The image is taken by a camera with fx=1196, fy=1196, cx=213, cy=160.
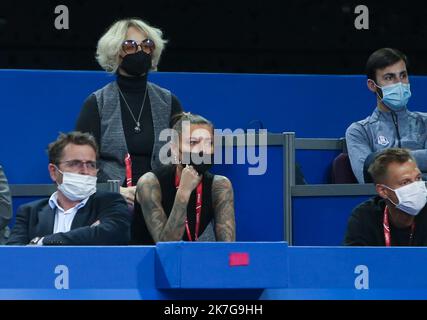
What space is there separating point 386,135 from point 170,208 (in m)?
1.23

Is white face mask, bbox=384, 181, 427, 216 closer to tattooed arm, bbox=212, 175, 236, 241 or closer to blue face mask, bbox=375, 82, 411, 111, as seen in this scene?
tattooed arm, bbox=212, 175, 236, 241

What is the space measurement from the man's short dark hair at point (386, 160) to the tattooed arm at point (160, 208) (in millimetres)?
664

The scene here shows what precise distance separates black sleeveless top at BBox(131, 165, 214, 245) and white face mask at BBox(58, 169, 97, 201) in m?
0.29

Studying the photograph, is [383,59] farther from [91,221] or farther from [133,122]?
[91,221]

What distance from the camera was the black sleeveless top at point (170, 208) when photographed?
14.6 ft

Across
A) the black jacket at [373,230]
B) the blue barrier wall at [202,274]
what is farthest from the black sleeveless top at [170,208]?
the blue barrier wall at [202,274]

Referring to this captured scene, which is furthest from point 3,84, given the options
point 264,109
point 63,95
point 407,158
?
point 407,158

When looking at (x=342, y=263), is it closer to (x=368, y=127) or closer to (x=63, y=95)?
(x=368, y=127)

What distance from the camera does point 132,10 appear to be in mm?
6352

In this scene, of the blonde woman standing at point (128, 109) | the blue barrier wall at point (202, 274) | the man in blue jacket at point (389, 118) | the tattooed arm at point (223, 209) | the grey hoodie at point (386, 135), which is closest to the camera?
the blue barrier wall at point (202, 274)

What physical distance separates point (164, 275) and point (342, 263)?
460mm

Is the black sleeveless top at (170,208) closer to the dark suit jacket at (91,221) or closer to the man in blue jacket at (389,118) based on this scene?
the dark suit jacket at (91,221)

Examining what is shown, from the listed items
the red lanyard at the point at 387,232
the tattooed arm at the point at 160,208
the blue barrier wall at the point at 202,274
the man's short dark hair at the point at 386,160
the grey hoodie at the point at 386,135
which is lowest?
the blue barrier wall at the point at 202,274
